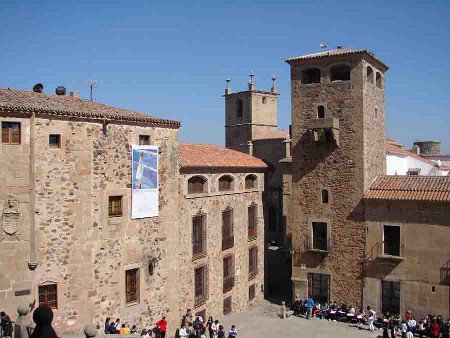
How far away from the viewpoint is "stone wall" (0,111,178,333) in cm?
1888

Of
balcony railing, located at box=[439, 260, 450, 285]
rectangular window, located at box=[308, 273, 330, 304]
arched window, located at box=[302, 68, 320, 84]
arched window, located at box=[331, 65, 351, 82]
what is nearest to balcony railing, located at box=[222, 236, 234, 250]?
rectangular window, located at box=[308, 273, 330, 304]

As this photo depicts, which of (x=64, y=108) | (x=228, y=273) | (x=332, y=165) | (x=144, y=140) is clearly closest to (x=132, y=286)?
(x=144, y=140)

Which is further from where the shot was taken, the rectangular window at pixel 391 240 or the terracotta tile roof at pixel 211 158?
the rectangular window at pixel 391 240

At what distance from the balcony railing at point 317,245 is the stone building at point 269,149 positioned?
4.34 m

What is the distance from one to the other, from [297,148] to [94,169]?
14.1 meters

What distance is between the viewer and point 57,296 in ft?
63.7

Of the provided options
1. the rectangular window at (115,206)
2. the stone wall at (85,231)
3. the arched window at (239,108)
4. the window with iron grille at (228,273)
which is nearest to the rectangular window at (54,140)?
the stone wall at (85,231)

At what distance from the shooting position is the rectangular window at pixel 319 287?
29406mm

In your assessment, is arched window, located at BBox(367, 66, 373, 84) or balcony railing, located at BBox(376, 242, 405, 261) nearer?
balcony railing, located at BBox(376, 242, 405, 261)

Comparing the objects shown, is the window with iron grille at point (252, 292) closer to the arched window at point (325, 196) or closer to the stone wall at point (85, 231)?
the arched window at point (325, 196)

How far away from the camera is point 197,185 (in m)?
26.1

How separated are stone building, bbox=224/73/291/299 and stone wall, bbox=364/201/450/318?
315 inches

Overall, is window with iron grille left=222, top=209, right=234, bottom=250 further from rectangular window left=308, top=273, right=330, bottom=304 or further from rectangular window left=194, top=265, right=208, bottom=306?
rectangular window left=308, top=273, right=330, bottom=304

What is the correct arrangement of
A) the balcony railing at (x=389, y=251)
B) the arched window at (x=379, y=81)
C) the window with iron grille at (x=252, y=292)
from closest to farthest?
the balcony railing at (x=389, y=251) → the window with iron grille at (x=252, y=292) → the arched window at (x=379, y=81)
